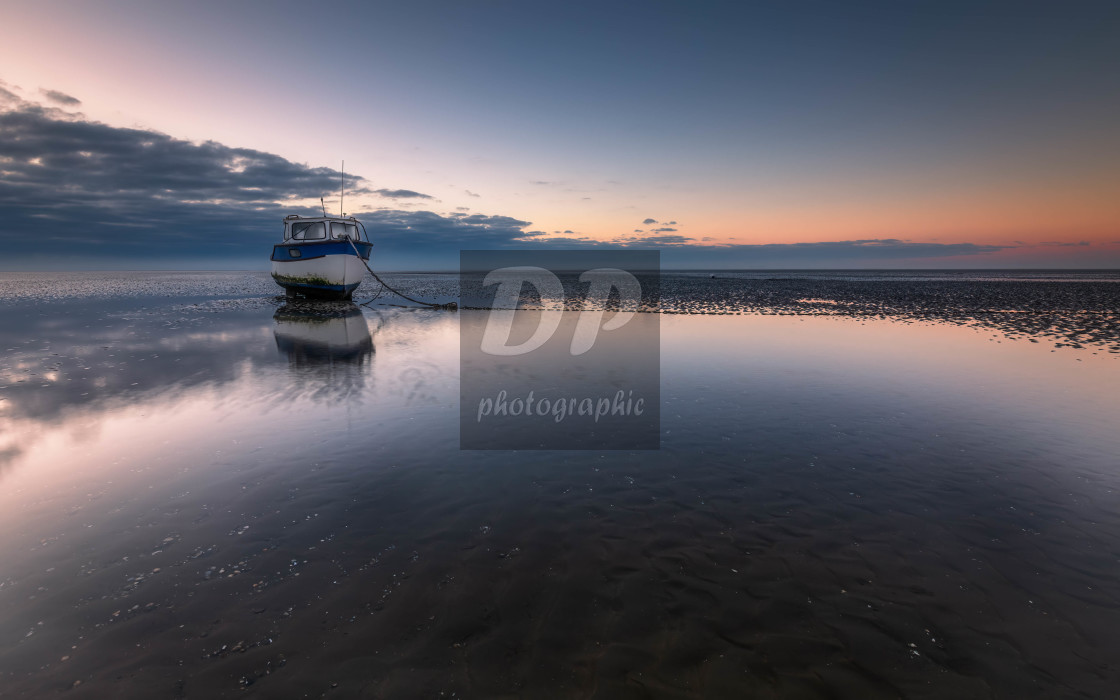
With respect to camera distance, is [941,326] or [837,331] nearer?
[837,331]

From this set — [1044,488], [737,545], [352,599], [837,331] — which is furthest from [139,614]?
[837,331]

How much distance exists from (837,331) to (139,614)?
26605 mm

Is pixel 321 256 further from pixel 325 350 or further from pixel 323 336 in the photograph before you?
pixel 325 350

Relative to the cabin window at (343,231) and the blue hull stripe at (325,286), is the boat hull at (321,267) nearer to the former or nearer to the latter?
the blue hull stripe at (325,286)

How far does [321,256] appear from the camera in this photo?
35.8 m

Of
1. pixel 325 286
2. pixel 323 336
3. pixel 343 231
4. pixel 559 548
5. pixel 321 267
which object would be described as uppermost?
pixel 343 231

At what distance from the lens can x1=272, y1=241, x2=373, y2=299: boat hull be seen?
3588 centimetres

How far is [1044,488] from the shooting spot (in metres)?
7.32

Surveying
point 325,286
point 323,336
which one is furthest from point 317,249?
point 323,336

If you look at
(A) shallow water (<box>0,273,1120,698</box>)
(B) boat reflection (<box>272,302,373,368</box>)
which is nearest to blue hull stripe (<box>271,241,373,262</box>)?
(B) boat reflection (<box>272,302,373,368</box>)

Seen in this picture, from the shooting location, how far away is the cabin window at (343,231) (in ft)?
121

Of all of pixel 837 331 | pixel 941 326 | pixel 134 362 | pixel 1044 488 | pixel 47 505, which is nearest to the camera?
pixel 47 505

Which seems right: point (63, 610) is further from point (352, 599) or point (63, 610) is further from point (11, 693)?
point (352, 599)

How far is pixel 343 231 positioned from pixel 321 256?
12.8 ft
